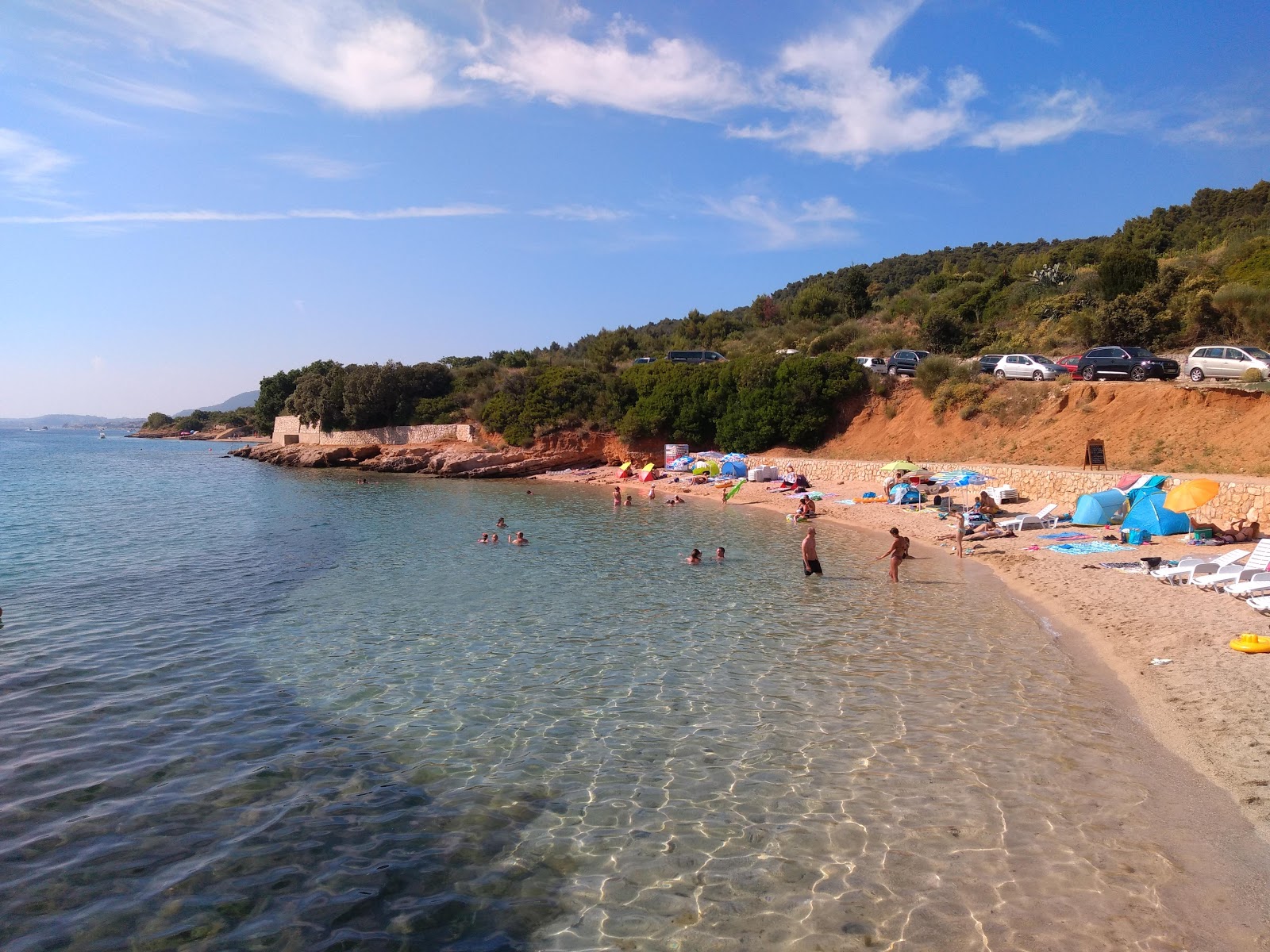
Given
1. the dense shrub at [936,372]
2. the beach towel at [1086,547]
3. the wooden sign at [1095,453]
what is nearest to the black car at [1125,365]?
the dense shrub at [936,372]

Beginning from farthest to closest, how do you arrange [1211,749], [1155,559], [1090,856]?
[1155,559], [1211,749], [1090,856]

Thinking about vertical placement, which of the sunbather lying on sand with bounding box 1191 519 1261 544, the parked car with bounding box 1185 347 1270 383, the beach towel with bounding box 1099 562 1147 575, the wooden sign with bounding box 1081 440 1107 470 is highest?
the parked car with bounding box 1185 347 1270 383

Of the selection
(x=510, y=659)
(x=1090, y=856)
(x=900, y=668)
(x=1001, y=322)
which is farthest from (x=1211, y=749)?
(x=1001, y=322)

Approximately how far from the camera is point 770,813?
6852 mm

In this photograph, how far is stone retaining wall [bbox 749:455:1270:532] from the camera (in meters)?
18.7

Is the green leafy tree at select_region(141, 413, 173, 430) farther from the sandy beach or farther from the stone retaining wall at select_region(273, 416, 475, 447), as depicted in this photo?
the sandy beach

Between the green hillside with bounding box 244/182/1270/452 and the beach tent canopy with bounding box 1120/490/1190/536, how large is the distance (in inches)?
947

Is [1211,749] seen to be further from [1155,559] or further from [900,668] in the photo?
[1155,559]

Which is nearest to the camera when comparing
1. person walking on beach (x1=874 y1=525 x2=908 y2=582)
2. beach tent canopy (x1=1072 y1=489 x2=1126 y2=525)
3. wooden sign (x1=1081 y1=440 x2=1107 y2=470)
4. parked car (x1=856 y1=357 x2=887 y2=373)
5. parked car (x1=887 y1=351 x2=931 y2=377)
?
person walking on beach (x1=874 y1=525 x2=908 y2=582)

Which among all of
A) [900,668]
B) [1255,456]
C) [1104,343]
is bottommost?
[900,668]

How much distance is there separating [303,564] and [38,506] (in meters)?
21.4

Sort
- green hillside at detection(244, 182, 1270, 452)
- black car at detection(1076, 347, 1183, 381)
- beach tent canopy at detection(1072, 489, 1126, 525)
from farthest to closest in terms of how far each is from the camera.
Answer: green hillside at detection(244, 182, 1270, 452), black car at detection(1076, 347, 1183, 381), beach tent canopy at detection(1072, 489, 1126, 525)

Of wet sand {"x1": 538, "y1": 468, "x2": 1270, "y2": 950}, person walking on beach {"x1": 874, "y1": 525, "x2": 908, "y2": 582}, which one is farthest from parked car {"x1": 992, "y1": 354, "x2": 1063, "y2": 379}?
person walking on beach {"x1": 874, "y1": 525, "x2": 908, "y2": 582}

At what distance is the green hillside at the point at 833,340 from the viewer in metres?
40.2
